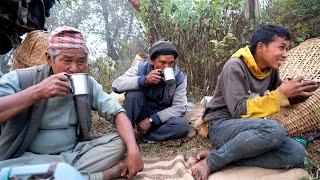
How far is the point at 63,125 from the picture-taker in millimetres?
2643

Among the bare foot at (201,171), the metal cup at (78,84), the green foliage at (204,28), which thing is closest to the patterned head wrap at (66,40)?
the metal cup at (78,84)

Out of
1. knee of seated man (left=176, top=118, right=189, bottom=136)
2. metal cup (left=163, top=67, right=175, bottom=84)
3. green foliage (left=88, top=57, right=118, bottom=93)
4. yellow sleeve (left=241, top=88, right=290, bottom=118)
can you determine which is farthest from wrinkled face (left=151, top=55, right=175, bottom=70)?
green foliage (left=88, top=57, right=118, bottom=93)

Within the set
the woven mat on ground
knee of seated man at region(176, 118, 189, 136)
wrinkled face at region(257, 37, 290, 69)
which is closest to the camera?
the woven mat on ground

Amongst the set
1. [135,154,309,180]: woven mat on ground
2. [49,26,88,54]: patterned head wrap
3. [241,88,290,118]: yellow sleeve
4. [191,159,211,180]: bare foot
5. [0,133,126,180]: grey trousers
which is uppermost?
[49,26,88,54]: patterned head wrap

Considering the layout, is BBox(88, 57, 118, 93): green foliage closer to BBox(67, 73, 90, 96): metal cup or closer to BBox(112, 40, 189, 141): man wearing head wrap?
BBox(112, 40, 189, 141): man wearing head wrap

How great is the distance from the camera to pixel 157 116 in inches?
143

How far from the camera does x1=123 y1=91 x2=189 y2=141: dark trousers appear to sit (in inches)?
142

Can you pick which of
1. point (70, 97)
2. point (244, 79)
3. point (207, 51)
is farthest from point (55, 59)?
point (207, 51)

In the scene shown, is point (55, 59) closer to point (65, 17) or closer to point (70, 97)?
point (70, 97)

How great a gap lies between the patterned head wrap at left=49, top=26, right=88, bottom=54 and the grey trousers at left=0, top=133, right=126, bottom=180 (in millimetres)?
628

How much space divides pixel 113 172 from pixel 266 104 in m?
1.13

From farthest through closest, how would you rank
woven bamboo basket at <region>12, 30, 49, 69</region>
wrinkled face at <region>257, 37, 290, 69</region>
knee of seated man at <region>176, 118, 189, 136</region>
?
woven bamboo basket at <region>12, 30, 49, 69</region>, knee of seated man at <region>176, 118, 189, 136</region>, wrinkled face at <region>257, 37, 290, 69</region>

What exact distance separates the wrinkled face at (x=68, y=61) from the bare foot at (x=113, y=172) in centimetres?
69

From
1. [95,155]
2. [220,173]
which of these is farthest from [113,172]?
[220,173]
